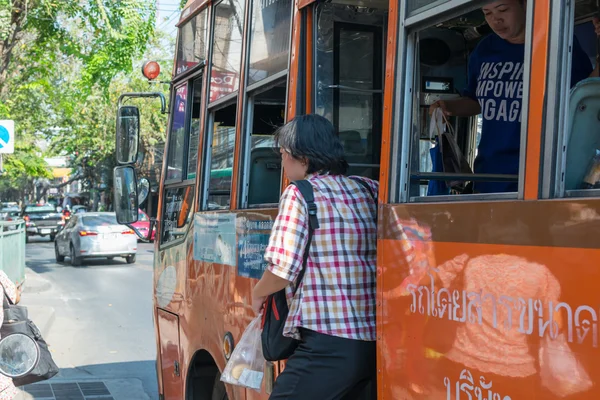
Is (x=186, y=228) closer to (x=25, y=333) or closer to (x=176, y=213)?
(x=176, y=213)

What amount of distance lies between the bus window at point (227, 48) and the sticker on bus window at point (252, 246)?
0.76 m

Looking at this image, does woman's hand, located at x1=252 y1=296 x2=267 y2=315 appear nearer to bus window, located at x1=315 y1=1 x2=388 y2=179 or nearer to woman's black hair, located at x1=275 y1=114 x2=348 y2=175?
woman's black hair, located at x1=275 y1=114 x2=348 y2=175

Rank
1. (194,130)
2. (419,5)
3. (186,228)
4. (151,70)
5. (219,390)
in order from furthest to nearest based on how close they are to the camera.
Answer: (151,70) < (194,130) < (186,228) < (219,390) < (419,5)

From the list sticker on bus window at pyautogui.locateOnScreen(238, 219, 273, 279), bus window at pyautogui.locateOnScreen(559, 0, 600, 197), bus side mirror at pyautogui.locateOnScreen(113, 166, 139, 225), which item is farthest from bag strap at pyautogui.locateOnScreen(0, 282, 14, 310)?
bus window at pyautogui.locateOnScreen(559, 0, 600, 197)

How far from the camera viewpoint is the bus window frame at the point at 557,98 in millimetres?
1989

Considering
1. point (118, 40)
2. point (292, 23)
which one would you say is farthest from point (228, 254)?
point (118, 40)

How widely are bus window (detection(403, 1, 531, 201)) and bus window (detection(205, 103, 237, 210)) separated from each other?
43.9 inches

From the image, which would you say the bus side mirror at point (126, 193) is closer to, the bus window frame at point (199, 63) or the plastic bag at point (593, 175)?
the bus window frame at point (199, 63)

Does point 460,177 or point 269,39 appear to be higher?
point 269,39

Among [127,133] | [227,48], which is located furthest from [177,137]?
[227,48]

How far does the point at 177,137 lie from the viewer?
5.21 metres

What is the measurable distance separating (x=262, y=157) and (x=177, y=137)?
1398 millimetres

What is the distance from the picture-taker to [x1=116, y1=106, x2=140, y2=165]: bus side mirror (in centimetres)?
520

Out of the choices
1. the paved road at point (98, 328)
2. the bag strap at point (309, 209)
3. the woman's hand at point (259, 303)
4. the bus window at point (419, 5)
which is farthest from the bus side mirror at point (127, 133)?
the paved road at point (98, 328)
